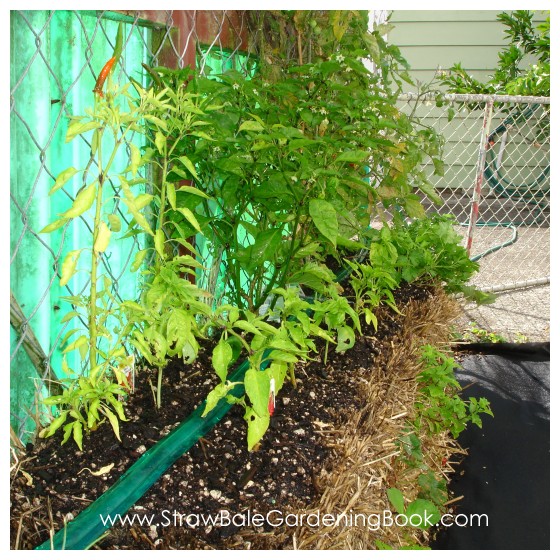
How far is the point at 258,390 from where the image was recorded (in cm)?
140

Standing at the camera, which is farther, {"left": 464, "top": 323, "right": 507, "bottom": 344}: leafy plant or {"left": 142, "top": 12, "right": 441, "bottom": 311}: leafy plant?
{"left": 464, "top": 323, "right": 507, "bottom": 344}: leafy plant

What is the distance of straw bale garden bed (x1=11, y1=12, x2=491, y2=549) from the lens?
4.26 feet

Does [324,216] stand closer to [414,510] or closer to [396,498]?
[396,498]

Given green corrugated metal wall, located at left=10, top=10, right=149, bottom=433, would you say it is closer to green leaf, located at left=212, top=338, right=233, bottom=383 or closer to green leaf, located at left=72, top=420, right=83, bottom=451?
green leaf, located at left=72, top=420, right=83, bottom=451

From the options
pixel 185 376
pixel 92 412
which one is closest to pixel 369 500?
pixel 185 376

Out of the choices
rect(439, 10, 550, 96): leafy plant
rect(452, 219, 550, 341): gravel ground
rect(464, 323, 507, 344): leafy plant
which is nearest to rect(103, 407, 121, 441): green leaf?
rect(464, 323, 507, 344): leafy plant

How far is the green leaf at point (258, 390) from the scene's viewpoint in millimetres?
1390

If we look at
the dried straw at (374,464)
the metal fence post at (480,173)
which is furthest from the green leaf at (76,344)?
the metal fence post at (480,173)

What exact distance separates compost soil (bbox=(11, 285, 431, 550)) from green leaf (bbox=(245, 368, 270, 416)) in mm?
164

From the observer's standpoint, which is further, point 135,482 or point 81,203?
point 135,482

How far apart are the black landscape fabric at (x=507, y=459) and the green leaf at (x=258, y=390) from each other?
48.6 inches

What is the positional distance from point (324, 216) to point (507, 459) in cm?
177

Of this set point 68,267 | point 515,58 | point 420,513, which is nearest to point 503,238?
point 515,58

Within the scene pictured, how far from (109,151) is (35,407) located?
0.68 meters
